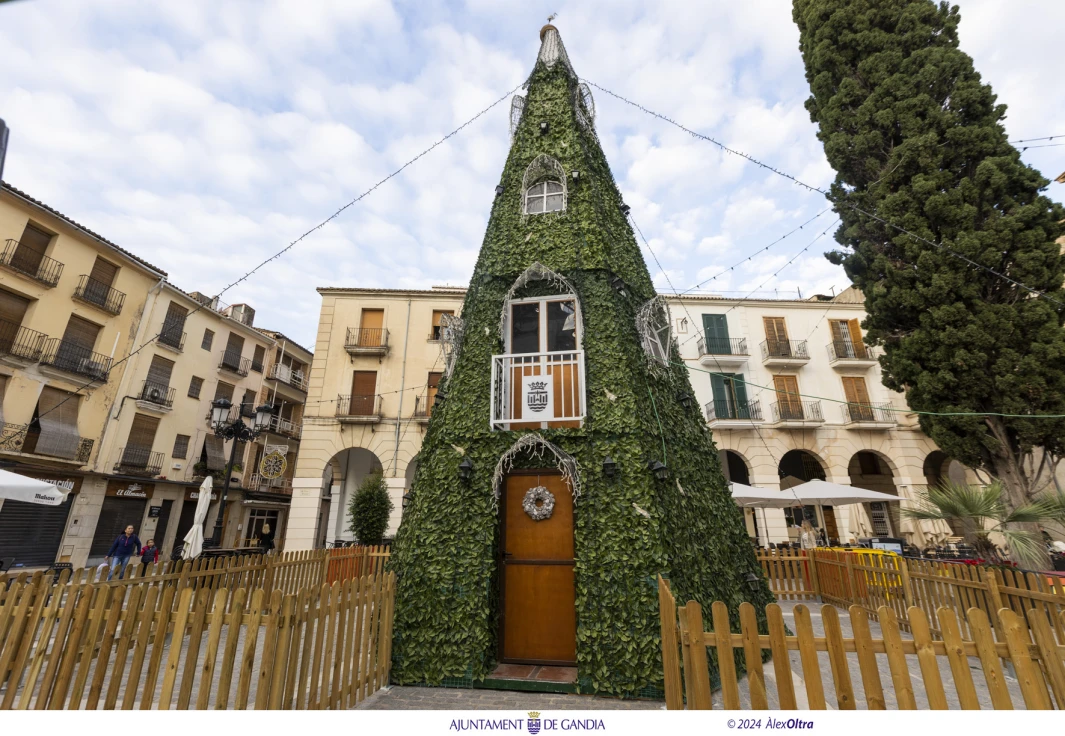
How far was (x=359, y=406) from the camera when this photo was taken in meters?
21.6

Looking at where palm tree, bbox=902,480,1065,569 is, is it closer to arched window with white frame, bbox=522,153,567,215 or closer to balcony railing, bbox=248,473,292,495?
arched window with white frame, bbox=522,153,567,215

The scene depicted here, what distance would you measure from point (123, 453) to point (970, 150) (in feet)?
109

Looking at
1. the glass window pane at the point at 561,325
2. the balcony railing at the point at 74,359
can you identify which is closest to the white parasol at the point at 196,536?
the glass window pane at the point at 561,325

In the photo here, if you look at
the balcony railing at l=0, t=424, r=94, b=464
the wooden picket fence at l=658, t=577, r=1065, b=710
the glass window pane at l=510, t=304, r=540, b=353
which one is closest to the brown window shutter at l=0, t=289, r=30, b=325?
the balcony railing at l=0, t=424, r=94, b=464

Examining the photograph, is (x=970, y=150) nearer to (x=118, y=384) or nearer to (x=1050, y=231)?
(x=1050, y=231)

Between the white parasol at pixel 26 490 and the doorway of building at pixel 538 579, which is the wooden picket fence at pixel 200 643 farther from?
the white parasol at pixel 26 490

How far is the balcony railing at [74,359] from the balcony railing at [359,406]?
29.2 feet

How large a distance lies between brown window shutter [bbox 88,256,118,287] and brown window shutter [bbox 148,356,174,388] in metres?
4.07

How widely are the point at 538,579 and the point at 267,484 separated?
97.9 ft

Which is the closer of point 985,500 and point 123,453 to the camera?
point 985,500

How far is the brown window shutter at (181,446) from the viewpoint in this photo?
24047 mm

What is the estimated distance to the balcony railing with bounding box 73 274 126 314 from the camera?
2014cm

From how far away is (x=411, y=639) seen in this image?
210 inches
